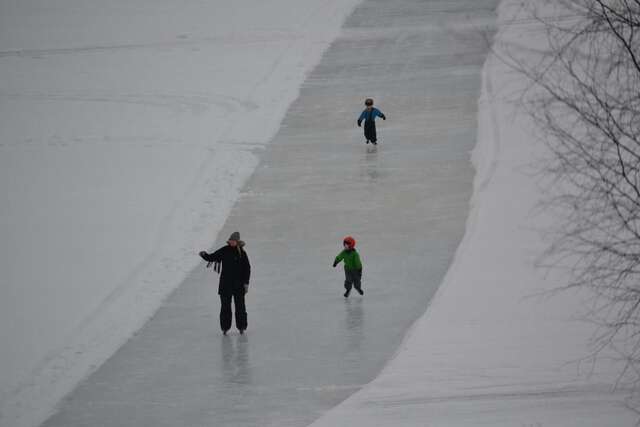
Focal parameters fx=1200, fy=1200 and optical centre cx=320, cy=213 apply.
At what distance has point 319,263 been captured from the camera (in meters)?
19.3

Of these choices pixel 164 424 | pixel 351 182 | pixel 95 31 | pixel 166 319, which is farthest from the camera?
pixel 95 31

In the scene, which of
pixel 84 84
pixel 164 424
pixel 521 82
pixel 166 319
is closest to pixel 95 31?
pixel 84 84

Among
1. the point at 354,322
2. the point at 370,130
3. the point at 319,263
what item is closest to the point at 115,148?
the point at 370,130

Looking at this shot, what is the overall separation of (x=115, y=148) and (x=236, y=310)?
13496 millimetres

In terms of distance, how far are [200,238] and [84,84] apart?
55.4 feet

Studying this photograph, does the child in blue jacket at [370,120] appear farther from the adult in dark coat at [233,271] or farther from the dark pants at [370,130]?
the adult in dark coat at [233,271]

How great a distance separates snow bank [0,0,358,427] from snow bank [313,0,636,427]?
4.07 metres

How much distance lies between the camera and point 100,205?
935 inches

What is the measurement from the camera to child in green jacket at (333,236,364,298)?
17.0 metres

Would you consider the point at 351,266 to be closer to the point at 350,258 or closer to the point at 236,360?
the point at 350,258

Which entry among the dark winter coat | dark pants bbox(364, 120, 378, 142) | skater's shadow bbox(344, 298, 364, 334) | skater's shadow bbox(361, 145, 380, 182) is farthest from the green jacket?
dark pants bbox(364, 120, 378, 142)

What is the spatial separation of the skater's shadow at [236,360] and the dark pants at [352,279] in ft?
6.42

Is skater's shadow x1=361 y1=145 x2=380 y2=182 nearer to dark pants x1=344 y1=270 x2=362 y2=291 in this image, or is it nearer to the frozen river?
the frozen river

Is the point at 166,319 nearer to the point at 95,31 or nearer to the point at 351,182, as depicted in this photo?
the point at 351,182
